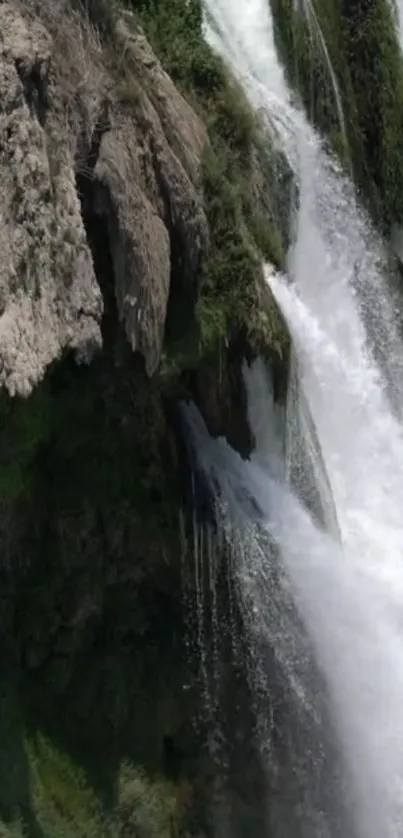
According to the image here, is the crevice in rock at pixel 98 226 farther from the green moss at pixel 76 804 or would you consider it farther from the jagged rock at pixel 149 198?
the green moss at pixel 76 804

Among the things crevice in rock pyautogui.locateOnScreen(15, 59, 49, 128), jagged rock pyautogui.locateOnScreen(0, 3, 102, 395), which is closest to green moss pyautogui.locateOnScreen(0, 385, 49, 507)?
jagged rock pyautogui.locateOnScreen(0, 3, 102, 395)

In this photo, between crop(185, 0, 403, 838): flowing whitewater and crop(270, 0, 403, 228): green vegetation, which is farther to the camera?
crop(270, 0, 403, 228): green vegetation

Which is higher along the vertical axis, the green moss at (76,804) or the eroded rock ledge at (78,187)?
the eroded rock ledge at (78,187)

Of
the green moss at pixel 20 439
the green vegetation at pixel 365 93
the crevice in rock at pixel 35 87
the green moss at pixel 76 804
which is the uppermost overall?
→ the green vegetation at pixel 365 93

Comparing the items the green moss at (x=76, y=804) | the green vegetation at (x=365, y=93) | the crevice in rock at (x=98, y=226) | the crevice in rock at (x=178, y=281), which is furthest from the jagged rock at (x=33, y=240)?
the green vegetation at (x=365, y=93)

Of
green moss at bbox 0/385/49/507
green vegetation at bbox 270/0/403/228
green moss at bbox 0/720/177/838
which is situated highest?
green vegetation at bbox 270/0/403/228

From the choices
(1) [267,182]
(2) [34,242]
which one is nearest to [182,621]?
(2) [34,242]

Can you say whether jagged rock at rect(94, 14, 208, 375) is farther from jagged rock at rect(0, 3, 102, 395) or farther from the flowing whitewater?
the flowing whitewater
